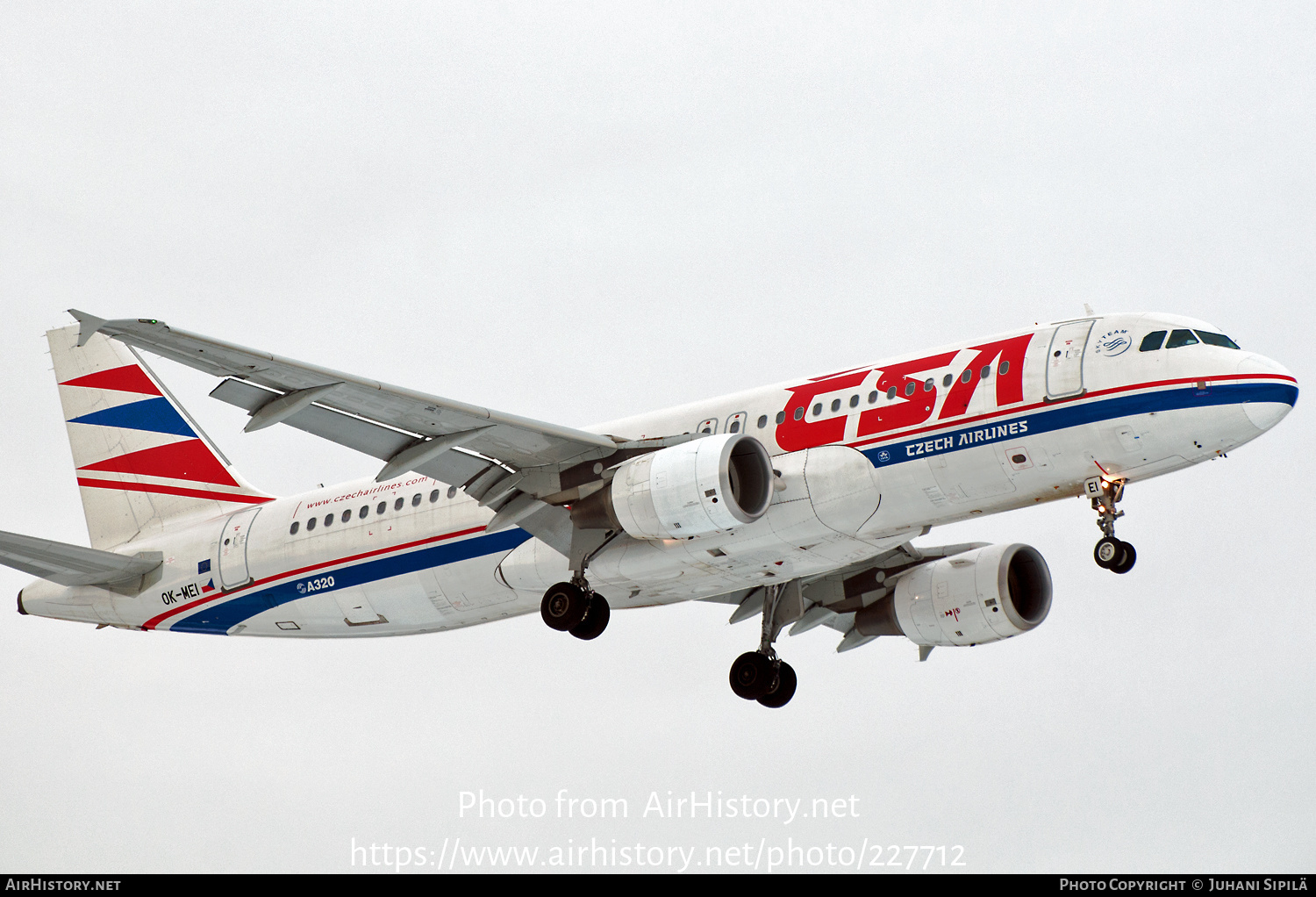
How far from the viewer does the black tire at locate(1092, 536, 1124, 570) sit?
25.6m

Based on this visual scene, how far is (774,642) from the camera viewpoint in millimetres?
33188

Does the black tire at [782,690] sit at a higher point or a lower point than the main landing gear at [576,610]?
higher

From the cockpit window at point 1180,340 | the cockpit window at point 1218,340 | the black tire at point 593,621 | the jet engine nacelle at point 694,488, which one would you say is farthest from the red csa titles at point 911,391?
the black tire at point 593,621

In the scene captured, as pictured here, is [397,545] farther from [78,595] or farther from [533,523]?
[78,595]

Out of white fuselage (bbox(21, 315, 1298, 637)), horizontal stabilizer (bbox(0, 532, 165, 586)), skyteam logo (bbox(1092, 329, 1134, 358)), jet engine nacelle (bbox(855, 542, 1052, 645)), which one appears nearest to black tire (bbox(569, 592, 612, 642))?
white fuselage (bbox(21, 315, 1298, 637))

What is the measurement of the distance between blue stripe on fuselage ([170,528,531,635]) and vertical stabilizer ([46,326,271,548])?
2.83 metres

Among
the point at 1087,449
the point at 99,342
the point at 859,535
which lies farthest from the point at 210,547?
the point at 1087,449

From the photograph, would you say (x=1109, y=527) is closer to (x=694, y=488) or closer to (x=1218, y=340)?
(x=1218, y=340)

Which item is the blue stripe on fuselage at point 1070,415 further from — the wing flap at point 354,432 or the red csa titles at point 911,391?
the wing flap at point 354,432

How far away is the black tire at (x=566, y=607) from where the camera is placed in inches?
1121

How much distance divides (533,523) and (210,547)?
887 centimetres

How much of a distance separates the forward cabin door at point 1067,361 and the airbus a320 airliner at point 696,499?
0.05m

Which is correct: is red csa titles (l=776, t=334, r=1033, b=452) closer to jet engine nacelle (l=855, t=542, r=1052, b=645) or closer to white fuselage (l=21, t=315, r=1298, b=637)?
white fuselage (l=21, t=315, r=1298, b=637)

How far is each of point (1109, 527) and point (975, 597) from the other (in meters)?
7.00
